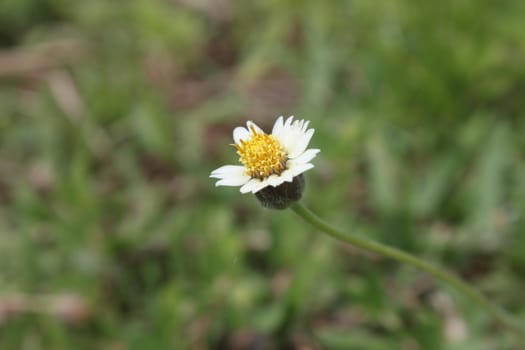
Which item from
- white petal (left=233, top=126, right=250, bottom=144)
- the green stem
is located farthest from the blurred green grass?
white petal (left=233, top=126, right=250, bottom=144)

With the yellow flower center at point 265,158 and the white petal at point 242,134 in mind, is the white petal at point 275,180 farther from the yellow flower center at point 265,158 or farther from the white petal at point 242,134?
the white petal at point 242,134

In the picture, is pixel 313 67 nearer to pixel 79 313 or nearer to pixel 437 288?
pixel 437 288

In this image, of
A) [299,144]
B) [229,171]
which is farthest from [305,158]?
[229,171]

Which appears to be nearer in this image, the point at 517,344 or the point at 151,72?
the point at 517,344

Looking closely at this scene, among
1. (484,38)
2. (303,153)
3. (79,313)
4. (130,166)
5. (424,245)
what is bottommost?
(303,153)

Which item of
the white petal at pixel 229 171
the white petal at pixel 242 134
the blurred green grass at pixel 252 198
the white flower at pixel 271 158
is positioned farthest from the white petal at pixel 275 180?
the blurred green grass at pixel 252 198

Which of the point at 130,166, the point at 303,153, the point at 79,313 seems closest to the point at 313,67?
the point at 130,166

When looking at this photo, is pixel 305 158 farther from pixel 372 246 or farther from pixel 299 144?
pixel 372 246
